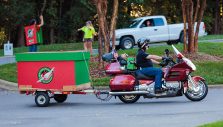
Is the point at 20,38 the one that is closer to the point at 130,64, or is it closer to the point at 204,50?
the point at 204,50

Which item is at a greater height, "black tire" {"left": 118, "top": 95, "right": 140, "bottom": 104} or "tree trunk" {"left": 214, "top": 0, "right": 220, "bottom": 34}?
"tree trunk" {"left": 214, "top": 0, "right": 220, "bottom": 34}

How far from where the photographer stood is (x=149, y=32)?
31859mm

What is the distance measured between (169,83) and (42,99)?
3210 mm

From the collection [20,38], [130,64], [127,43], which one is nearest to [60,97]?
[130,64]

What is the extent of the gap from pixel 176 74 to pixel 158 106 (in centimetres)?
100

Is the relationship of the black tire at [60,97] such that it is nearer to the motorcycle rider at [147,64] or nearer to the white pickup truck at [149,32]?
the motorcycle rider at [147,64]

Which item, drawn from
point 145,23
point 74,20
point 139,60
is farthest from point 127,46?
point 139,60

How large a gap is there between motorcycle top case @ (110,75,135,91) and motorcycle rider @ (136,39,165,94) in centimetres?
40

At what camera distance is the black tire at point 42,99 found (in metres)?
14.4

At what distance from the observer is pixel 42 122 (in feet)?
38.4

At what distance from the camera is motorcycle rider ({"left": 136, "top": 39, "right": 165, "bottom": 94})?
560 inches

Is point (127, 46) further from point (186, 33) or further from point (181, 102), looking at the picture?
point (181, 102)

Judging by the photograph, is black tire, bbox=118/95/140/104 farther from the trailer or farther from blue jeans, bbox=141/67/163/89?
the trailer

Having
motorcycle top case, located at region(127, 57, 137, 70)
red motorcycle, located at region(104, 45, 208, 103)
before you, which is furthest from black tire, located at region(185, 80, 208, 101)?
motorcycle top case, located at region(127, 57, 137, 70)
